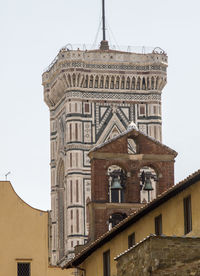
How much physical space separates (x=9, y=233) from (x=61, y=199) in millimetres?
39884

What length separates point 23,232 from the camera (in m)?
41.1

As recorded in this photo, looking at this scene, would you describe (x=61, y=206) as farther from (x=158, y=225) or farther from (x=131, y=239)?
(x=158, y=225)

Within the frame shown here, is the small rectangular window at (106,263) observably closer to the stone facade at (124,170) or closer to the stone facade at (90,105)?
the stone facade at (124,170)

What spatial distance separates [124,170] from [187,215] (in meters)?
13.2

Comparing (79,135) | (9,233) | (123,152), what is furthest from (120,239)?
(79,135)

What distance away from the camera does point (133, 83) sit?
82.1 meters

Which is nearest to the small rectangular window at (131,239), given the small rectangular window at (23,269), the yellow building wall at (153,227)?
the yellow building wall at (153,227)

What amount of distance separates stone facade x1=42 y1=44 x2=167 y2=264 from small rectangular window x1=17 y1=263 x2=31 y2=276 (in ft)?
124

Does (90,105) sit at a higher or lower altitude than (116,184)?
higher

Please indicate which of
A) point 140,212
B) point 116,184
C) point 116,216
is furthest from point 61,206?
point 140,212

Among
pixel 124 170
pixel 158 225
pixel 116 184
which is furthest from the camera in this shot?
pixel 124 170

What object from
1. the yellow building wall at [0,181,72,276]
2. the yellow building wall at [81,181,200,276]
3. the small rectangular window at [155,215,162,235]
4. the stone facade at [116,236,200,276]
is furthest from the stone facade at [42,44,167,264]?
the stone facade at [116,236,200,276]

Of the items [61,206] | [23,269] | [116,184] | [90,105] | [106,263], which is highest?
[90,105]

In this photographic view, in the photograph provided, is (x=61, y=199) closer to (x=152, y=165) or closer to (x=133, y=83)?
(x=133, y=83)
